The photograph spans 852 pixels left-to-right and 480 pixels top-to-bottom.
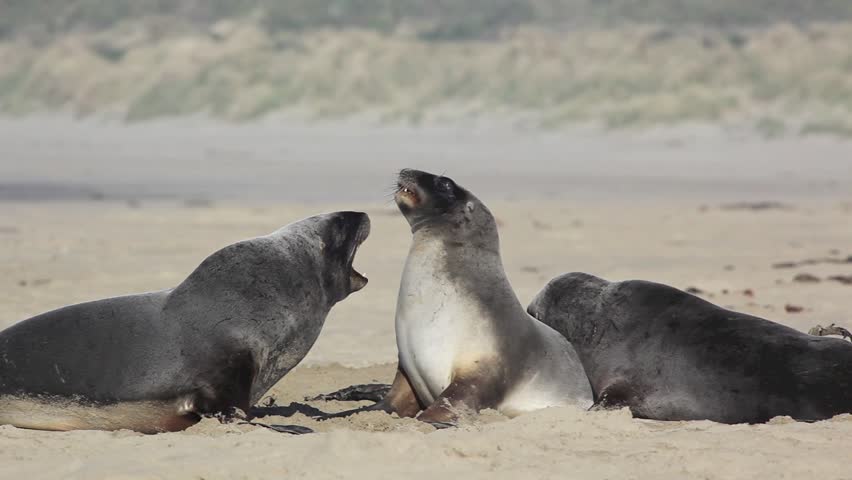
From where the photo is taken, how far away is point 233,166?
89.1 feet

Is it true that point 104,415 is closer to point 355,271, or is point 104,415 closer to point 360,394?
point 355,271

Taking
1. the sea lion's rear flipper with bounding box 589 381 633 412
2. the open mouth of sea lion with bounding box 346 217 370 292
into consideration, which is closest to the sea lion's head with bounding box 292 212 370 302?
the open mouth of sea lion with bounding box 346 217 370 292

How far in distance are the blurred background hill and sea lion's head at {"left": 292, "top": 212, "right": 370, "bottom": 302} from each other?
2399 cm

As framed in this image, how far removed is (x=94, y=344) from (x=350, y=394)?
1.54 metres

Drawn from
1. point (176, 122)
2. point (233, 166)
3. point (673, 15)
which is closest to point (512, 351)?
point (233, 166)

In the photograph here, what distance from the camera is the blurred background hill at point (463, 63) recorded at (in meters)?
33.1

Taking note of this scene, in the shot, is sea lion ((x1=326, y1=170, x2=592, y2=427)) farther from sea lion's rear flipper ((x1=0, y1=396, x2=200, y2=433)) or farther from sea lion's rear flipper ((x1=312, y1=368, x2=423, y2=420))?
sea lion's rear flipper ((x1=0, y1=396, x2=200, y2=433))

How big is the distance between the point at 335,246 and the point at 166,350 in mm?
1104

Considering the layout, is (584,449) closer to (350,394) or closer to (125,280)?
(350,394)

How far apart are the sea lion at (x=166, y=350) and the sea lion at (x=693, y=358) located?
4.51ft

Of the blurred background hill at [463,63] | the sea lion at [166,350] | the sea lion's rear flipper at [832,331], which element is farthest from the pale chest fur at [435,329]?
the blurred background hill at [463,63]

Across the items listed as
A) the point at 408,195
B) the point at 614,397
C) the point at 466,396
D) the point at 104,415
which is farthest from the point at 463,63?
the point at 104,415

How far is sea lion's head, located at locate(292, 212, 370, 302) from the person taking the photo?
652 cm

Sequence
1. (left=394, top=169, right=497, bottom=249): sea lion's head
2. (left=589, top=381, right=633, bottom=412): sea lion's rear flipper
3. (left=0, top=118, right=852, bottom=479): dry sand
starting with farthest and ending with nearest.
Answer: (left=394, top=169, right=497, bottom=249): sea lion's head, (left=589, top=381, right=633, bottom=412): sea lion's rear flipper, (left=0, top=118, right=852, bottom=479): dry sand
